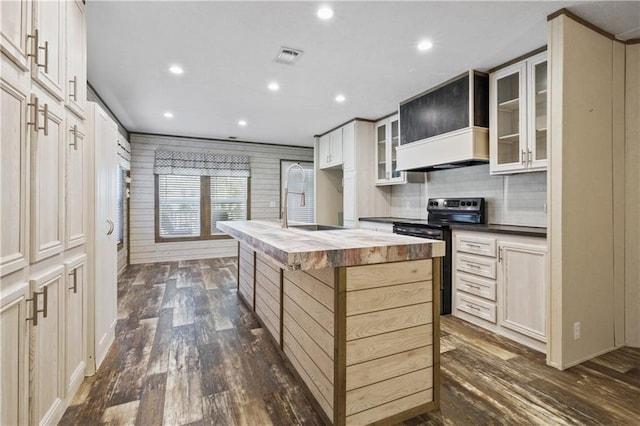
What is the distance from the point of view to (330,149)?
5.76 m

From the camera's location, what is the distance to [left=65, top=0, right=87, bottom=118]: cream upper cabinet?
1.79 meters

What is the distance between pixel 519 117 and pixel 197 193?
225 inches

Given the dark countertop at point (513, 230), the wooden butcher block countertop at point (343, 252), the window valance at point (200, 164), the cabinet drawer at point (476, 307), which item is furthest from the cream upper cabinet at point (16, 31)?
the window valance at point (200, 164)

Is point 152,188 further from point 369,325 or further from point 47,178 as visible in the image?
point 369,325

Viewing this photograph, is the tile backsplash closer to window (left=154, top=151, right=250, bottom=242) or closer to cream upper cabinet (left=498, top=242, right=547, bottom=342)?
cream upper cabinet (left=498, top=242, right=547, bottom=342)

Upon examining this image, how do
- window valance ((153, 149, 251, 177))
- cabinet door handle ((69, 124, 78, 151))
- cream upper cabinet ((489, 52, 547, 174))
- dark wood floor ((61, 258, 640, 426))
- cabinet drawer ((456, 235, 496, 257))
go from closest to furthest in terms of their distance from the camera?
dark wood floor ((61, 258, 640, 426))
cabinet door handle ((69, 124, 78, 151))
cream upper cabinet ((489, 52, 547, 174))
cabinet drawer ((456, 235, 496, 257))
window valance ((153, 149, 251, 177))

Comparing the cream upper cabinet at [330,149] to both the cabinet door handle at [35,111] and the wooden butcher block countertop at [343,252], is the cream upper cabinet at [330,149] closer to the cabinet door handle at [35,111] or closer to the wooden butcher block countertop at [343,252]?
the wooden butcher block countertop at [343,252]

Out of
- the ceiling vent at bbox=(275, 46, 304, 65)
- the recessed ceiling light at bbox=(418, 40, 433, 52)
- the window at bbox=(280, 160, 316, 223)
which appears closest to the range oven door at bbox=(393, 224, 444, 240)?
the recessed ceiling light at bbox=(418, 40, 433, 52)

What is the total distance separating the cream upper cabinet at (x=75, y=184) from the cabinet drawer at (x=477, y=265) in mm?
3231

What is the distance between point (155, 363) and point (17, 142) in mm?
1756

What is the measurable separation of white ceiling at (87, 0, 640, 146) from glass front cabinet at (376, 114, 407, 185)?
0.37 meters

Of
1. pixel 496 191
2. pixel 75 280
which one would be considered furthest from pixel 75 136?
pixel 496 191

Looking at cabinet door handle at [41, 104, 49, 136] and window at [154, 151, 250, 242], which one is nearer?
cabinet door handle at [41, 104, 49, 136]

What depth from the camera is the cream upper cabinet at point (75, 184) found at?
5.75ft
